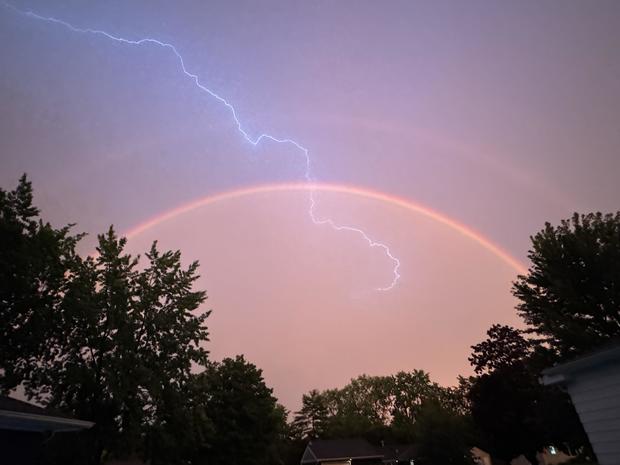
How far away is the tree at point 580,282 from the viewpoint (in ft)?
70.1

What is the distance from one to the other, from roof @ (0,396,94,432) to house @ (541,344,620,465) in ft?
40.9

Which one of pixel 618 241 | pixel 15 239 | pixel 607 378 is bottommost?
pixel 607 378

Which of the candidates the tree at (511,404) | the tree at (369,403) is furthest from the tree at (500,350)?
the tree at (369,403)

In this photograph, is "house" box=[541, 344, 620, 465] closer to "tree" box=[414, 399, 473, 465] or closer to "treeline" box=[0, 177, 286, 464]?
"treeline" box=[0, 177, 286, 464]

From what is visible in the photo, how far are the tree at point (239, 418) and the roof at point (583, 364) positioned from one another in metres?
25.0

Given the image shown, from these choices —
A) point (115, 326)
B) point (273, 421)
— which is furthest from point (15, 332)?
point (273, 421)

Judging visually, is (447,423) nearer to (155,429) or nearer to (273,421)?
(273,421)

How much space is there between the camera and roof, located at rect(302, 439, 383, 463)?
178 ft

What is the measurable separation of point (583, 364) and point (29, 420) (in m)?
12.9

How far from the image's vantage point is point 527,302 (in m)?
25.1

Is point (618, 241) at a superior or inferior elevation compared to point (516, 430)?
superior

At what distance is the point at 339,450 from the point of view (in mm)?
56281

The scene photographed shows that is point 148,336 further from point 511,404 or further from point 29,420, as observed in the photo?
point 511,404

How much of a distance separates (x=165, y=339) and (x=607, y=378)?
17.4 meters
